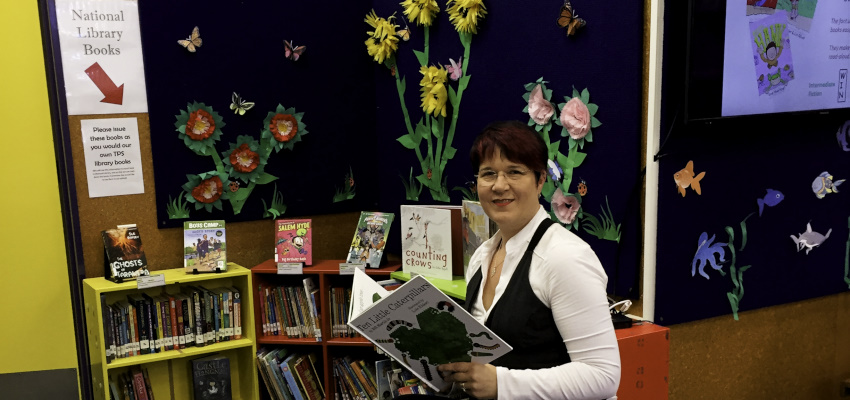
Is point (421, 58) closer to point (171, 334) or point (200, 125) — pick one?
point (200, 125)

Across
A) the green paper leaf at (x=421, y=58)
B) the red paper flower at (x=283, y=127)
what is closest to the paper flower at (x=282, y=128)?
the red paper flower at (x=283, y=127)

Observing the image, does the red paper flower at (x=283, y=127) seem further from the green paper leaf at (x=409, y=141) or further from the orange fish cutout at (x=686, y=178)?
the orange fish cutout at (x=686, y=178)

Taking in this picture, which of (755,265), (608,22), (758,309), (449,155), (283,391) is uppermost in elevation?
(608,22)

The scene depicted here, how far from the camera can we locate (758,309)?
2.73 metres

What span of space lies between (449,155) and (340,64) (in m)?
0.96

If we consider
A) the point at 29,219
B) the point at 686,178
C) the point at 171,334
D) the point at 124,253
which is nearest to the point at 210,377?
the point at 171,334

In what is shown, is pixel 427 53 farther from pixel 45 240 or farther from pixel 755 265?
pixel 45 240

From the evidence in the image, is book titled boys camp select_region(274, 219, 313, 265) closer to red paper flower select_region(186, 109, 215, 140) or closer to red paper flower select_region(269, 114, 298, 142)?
red paper flower select_region(269, 114, 298, 142)

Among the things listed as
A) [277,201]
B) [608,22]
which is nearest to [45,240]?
[277,201]

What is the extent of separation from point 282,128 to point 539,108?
163cm

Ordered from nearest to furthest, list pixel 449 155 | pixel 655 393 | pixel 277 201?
pixel 655 393 → pixel 449 155 → pixel 277 201

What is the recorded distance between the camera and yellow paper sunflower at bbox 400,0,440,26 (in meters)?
3.53

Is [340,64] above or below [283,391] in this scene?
above

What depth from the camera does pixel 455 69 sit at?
343 centimetres
